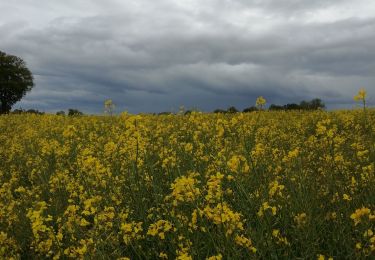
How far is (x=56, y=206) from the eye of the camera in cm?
558

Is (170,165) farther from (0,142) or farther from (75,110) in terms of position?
(75,110)

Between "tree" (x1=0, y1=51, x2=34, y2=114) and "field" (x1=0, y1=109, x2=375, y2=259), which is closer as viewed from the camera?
"field" (x1=0, y1=109, x2=375, y2=259)

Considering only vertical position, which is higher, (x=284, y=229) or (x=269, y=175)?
(x=269, y=175)

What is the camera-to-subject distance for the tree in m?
60.5

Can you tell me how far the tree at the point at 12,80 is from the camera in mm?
60469

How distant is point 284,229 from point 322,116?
10873 mm

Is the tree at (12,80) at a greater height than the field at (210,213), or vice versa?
the tree at (12,80)

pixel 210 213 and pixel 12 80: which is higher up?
pixel 12 80

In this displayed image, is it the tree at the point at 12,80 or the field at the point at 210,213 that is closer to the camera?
the field at the point at 210,213

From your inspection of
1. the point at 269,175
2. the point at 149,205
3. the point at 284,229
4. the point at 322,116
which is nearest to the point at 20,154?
the point at 149,205

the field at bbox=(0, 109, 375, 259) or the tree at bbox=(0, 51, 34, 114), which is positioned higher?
the tree at bbox=(0, 51, 34, 114)

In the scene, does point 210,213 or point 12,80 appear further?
point 12,80

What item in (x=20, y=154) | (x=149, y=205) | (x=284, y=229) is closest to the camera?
(x=284, y=229)

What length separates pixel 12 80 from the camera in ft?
202
